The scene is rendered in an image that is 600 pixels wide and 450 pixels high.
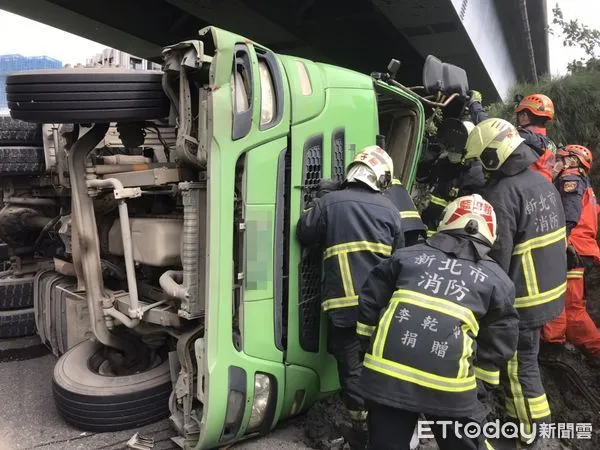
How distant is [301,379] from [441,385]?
801 mm

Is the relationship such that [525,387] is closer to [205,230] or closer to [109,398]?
[205,230]

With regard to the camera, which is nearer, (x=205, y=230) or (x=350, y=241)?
(x=205, y=230)

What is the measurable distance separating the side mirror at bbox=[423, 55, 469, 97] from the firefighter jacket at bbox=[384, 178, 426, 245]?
0.96 m

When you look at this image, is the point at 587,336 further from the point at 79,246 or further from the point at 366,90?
the point at 79,246

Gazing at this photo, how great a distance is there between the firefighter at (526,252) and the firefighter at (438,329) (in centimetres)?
52

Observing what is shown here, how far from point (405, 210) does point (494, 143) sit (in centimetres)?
63

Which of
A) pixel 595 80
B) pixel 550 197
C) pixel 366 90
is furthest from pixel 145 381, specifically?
pixel 595 80

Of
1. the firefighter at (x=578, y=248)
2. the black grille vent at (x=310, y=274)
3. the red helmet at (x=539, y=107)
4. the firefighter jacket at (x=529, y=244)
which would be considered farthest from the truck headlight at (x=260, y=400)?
the red helmet at (x=539, y=107)

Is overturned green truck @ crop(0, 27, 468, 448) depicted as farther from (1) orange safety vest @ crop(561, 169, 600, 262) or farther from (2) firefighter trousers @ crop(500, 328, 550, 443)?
(1) orange safety vest @ crop(561, 169, 600, 262)

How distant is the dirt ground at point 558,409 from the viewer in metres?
2.55

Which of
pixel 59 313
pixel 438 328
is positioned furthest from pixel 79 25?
pixel 438 328

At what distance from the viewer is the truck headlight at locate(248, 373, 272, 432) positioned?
238 cm

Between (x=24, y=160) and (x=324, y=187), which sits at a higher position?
(x=24, y=160)

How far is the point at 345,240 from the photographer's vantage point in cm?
253
